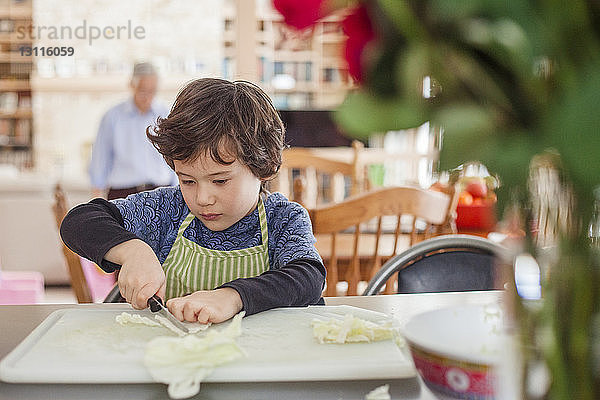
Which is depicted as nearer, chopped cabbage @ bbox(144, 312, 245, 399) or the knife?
chopped cabbage @ bbox(144, 312, 245, 399)

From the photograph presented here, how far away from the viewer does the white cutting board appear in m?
0.70

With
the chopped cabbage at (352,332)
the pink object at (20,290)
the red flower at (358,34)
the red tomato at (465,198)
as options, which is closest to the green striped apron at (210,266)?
the chopped cabbage at (352,332)

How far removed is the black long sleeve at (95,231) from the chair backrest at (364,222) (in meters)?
0.55

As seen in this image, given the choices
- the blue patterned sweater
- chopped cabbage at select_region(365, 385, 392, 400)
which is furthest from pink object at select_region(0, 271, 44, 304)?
chopped cabbage at select_region(365, 385, 392, 400)

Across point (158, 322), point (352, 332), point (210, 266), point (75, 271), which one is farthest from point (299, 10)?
A: point (75, 271)

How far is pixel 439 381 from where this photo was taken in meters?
0.54

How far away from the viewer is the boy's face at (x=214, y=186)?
4.04 feet

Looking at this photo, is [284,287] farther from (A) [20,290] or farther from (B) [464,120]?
(A) [20,290]

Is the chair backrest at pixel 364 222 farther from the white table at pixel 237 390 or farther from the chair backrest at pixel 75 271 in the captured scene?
the white table at pixel 237 390

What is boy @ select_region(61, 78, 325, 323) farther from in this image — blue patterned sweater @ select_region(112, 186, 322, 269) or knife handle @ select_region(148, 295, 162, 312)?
knife handle @ select_region(148, 295, 162, 312)

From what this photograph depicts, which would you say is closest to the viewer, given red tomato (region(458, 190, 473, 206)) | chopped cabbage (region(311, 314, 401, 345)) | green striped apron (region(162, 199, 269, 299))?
chopped cabbage (region(311, 314, 401, 345))

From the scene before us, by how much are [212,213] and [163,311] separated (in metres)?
0.35

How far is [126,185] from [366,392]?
155 inches

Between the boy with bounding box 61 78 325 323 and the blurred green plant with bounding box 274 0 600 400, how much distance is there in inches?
29.9
